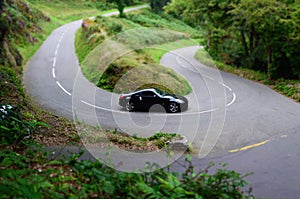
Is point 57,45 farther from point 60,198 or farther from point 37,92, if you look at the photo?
point 60,198

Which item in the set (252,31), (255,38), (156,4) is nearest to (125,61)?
(252,31)

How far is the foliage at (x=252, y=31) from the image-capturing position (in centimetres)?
2719

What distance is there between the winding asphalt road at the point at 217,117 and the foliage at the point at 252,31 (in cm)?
368

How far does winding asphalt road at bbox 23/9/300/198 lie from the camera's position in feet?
40.2

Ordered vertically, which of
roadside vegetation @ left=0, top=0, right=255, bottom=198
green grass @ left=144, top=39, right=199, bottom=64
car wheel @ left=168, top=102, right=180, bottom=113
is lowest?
green grass @ left=144, top=39, right=199, bottom=64

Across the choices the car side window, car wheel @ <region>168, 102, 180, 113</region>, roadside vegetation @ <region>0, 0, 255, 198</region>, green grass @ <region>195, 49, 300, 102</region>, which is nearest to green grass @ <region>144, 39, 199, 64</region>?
green grass @ <region>195, 49, 300, 102</region>

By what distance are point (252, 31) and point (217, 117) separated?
16913 millimetres

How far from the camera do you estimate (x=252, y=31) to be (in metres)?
32.3

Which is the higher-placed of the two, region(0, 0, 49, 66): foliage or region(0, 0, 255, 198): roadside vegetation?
region(0, 0, 255, 198): roadside vegetation

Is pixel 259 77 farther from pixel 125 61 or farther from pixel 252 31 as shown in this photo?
pixel 125 61

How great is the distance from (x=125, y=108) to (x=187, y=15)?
20.3 meters

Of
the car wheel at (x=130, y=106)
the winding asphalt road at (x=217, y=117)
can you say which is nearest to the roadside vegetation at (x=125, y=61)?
the winding asphalt road at (x=217, y=117)

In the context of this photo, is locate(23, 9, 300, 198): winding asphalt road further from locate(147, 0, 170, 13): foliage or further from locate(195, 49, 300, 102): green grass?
locate(147, 0, 170, 13): foliage

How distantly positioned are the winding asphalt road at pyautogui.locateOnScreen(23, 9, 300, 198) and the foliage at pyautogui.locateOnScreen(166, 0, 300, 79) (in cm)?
368
